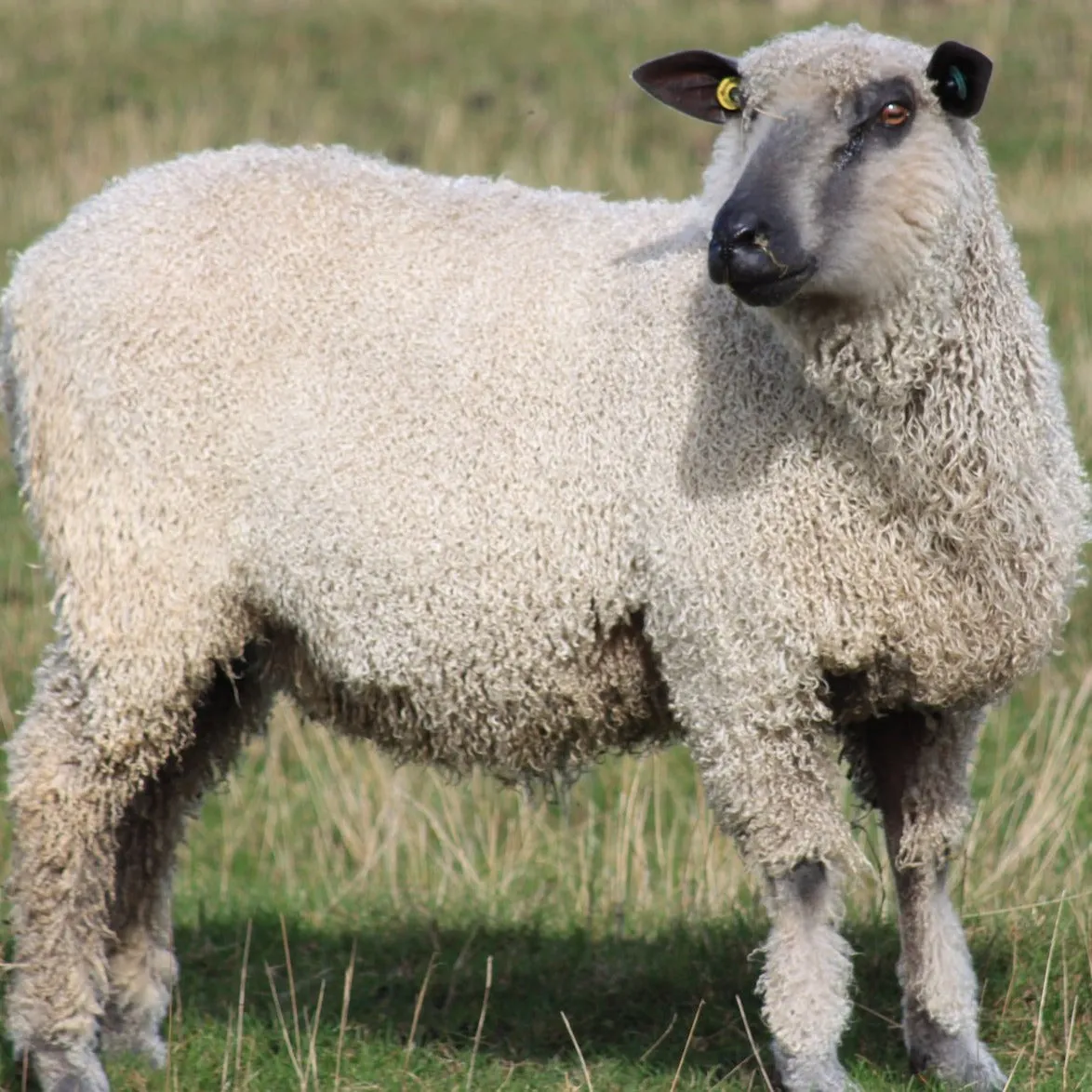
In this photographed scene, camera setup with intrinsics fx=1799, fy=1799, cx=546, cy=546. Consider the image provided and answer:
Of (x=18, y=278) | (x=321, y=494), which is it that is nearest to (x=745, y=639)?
(x=321, y=494)

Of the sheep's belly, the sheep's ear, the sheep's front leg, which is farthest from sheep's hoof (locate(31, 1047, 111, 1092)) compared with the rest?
Answer: the sheep's ear

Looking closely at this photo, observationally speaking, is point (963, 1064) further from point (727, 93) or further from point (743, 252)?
point (727, 93)

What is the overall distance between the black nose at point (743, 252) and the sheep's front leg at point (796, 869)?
1.09 meters

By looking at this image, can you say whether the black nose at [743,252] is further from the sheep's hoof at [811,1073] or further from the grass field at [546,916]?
the sheep's hoof at [811,1073]

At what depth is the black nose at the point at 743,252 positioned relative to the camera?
3.84 meters

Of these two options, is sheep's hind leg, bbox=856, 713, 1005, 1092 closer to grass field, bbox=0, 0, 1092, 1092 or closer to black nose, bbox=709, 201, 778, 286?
grass field, bbox=0, 0, 1092, 1092

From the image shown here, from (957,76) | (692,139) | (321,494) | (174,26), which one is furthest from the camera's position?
(174,26)

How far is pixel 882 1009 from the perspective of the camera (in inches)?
202

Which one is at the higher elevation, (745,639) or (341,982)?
(745,639)

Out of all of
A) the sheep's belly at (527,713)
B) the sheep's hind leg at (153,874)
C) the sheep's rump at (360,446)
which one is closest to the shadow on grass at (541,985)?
the sheep's hind leg at (153,874)

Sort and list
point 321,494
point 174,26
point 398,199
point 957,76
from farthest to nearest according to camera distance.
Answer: point 174,26 → point 398,199 → point 321,494 → point 957,76

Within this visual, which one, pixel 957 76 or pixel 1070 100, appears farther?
pixel 1070 100

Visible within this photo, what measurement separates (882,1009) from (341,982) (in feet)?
5.51

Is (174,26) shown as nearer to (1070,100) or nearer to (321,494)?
(1070,100)
